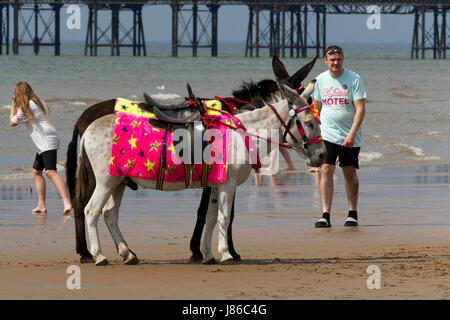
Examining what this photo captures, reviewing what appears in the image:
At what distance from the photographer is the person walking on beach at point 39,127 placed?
1034cm

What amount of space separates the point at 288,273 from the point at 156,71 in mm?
54169

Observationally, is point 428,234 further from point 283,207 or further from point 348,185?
point 283,207

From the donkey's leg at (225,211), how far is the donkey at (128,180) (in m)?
0.15

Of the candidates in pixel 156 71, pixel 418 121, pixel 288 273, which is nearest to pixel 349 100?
pixel 288 273

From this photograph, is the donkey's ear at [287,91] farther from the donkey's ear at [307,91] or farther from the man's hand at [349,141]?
the man's hand at [349,141]

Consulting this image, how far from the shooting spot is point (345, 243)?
8.53m

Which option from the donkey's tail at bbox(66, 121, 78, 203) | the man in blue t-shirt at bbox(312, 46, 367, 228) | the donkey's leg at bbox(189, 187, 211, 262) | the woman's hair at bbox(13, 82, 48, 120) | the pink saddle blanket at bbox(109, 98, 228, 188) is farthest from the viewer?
the woman's hair at bbox(13, 82, 48, 120)

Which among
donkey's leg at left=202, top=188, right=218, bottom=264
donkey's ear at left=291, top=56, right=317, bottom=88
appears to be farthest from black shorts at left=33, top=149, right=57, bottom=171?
donkey's ear at left=291, top=56, right=317, bottom=88

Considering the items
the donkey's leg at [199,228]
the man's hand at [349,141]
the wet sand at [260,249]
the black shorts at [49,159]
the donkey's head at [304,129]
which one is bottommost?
the wet sand at [260,249]

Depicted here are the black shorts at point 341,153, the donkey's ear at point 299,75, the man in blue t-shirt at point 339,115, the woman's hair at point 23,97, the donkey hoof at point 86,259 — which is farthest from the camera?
the woman's hair at point 23,97

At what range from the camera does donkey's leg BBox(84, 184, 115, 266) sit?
729 centimetres

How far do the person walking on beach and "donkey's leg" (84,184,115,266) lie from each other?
9.70 ft

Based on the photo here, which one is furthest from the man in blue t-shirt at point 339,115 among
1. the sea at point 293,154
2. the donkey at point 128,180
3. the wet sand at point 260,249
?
the donkey at point 128,180

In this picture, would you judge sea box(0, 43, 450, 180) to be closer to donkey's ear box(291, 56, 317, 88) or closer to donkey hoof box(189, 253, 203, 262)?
donkey hoof box(189, 253, 203, 262)
